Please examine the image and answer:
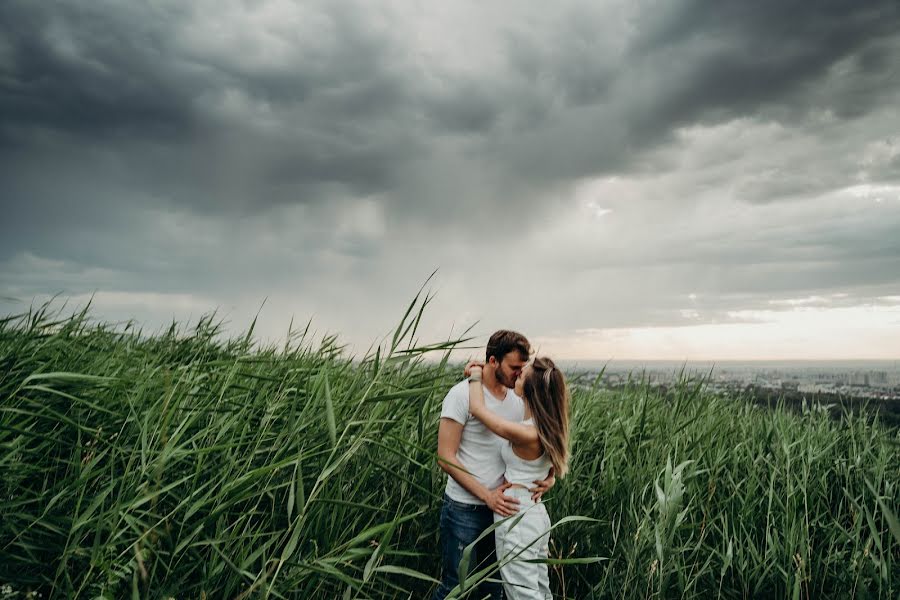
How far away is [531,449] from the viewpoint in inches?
130

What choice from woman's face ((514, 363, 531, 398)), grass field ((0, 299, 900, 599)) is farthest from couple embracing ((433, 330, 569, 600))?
grass field ((0, 299, 900, 599))

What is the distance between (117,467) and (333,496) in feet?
4.40

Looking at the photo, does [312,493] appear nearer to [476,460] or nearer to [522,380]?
[476,460]

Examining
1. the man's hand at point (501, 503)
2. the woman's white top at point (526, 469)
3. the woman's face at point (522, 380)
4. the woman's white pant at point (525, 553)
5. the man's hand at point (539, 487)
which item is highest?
the woman's face at point (522, 380)

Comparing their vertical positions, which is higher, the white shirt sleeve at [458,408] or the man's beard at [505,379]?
the man's beard at [505,379]

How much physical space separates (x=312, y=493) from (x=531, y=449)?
137cm

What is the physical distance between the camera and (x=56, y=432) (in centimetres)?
351

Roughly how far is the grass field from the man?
0.21 m

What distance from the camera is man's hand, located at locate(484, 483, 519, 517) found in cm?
320

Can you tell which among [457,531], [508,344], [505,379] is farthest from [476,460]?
[508,344]

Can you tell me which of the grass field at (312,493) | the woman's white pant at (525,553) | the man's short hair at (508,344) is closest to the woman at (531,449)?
the woman's white pant at (525,553)

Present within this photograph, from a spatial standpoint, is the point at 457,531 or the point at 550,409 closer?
the point at 550,409

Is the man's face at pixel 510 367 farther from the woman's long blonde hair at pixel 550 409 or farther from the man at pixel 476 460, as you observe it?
the woman's long blonde hair at pixel 550 409

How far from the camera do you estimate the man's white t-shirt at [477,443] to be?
341 cm
